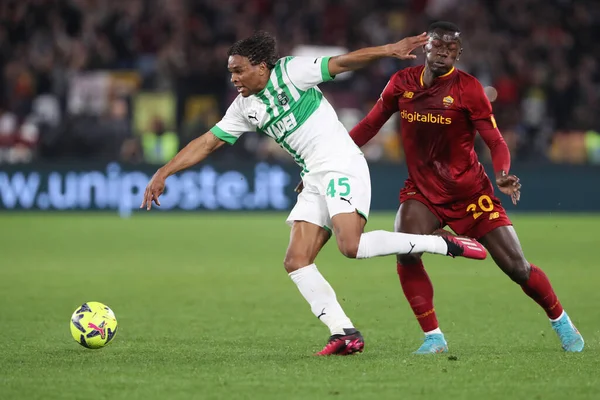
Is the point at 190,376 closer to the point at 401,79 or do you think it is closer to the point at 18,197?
the point at 401,79

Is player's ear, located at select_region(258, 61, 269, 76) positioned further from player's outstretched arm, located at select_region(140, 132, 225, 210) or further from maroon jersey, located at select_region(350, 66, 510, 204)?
maroon jersey, located at select_region(350, 66, 510, 204)

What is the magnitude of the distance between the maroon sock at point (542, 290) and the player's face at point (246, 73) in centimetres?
214

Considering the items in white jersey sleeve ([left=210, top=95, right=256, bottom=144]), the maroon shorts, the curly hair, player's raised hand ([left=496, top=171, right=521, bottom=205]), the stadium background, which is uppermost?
the curly hair

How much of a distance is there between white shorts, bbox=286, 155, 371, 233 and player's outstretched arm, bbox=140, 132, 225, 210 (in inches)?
27.1

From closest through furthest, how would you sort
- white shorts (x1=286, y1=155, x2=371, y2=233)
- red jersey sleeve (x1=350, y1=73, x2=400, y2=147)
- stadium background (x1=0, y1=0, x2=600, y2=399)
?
white shorts (x1=286, y1=155, x2=371, y2=233)
red jersey sleeve (x1=350, y1=73, x2=400, y2=147)
stadium background (x1=0, y1=0, x2=600, y2=399)

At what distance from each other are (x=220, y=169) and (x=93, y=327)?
12375mm

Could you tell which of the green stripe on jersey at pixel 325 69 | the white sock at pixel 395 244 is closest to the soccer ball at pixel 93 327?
the white sock at pixel 395 244

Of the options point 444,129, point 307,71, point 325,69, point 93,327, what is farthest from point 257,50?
point 93,327

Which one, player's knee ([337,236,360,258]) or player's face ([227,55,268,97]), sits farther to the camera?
player's face ([227,55,268,97])

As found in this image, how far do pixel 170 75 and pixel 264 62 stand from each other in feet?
46.5

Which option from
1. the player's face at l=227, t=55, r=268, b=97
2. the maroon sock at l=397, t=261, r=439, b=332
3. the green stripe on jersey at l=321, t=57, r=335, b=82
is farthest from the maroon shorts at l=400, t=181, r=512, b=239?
the player's face at l=227, t=55, r=268, b=97

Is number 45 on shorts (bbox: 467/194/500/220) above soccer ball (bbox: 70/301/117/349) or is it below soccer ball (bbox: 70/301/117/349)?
above

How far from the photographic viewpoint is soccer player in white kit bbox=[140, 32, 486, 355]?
21.4ft

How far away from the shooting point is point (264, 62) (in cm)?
670
